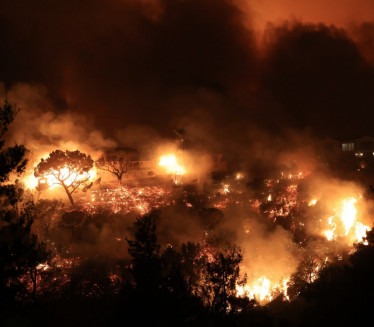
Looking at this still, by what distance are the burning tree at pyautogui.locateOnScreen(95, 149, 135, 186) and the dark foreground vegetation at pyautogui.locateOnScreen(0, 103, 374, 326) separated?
11.6 m

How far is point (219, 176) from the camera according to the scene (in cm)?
3284

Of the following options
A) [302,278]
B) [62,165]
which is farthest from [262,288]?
[62,165]

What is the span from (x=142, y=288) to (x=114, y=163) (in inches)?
712

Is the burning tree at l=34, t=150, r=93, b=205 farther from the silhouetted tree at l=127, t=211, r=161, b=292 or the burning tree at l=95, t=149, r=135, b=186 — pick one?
the silhouetted tree at l=127, t=211, r=161, b=292

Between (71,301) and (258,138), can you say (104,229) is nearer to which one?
(71,301)

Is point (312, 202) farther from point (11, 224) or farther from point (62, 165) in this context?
point (11, 224)

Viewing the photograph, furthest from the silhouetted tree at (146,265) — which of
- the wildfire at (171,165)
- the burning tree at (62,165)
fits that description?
the wildfire at (171,165)

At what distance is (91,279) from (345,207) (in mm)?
21043

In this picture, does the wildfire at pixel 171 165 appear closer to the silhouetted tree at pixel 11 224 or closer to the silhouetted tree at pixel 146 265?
the silhouetted tree at pixel 146 265

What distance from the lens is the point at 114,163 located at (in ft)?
88.5

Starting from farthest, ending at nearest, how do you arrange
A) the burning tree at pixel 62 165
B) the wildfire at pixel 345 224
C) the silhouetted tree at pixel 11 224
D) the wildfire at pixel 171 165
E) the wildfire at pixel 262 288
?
the wildfire at pixel 171 165 → the wildfire at pixel 345 224 → the burning tree at pixel 62 165 → the wildfire at pixel 262 288 → the silhouetted tree at pixel 11 224

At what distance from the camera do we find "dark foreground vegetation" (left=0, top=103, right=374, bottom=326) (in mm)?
8570

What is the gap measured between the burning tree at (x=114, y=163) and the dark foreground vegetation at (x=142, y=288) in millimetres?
11614

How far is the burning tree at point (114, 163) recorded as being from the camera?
27.1 meters
